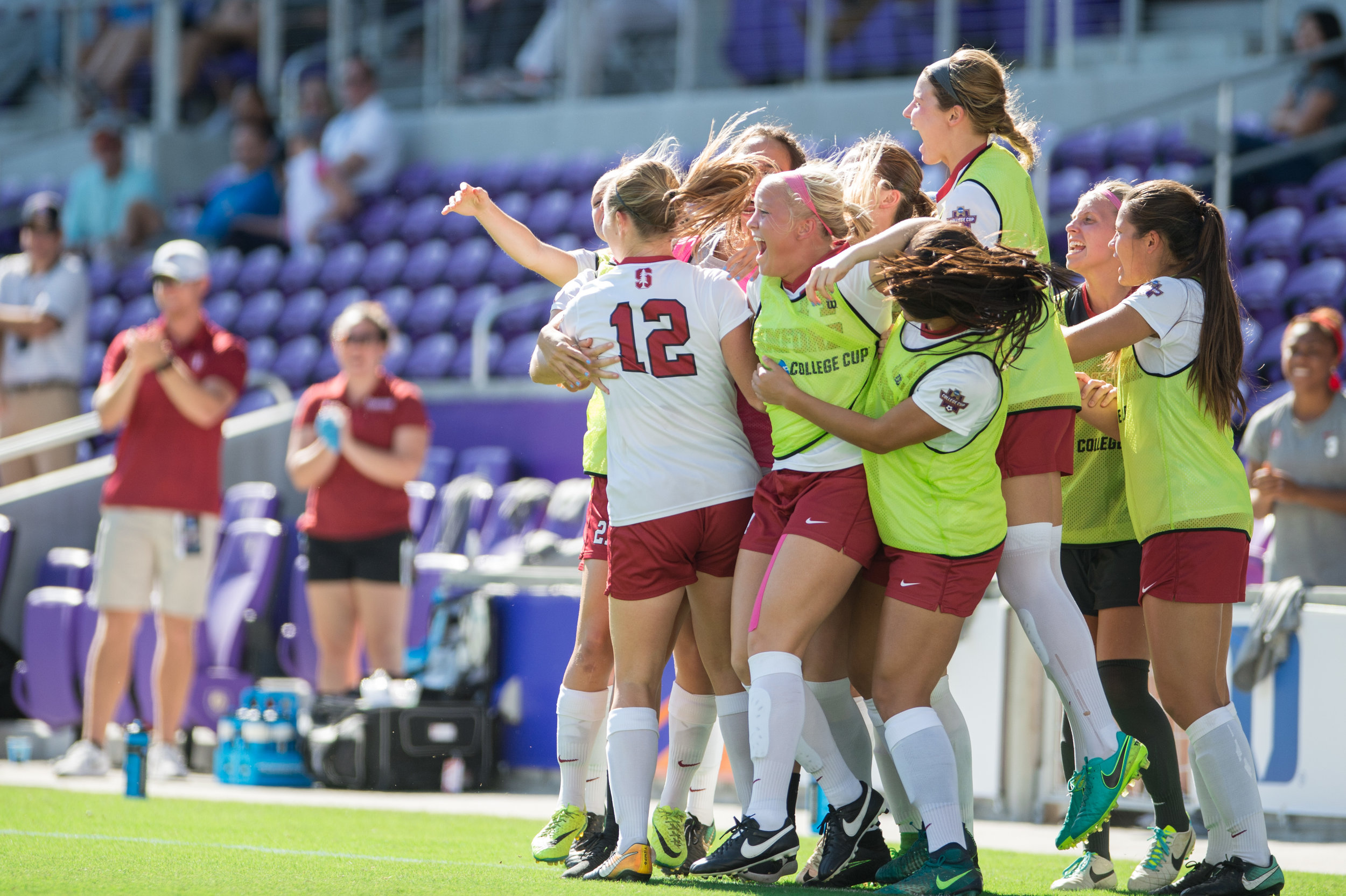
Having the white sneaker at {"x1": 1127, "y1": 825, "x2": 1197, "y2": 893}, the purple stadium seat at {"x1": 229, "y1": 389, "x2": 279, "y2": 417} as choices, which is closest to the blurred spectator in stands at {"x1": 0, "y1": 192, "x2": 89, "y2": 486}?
the purple stadium seat at {"x1": 229, "y1": 389, "x2": 279, "y2": 417}

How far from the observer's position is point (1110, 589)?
4578mm

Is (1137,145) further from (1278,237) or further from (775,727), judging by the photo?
(775,727)

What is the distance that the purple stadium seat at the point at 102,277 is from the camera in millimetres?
14805

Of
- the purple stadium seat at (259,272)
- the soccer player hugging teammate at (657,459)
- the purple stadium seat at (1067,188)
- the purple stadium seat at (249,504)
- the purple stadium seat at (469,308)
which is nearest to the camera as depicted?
the soccer player hugging teammate at (657,459)

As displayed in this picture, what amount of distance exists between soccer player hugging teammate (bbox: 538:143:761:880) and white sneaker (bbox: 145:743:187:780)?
342 centimetres

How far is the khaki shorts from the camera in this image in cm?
718

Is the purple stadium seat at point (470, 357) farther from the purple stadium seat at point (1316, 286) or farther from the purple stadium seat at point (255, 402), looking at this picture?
the purple stadium seat at point (1316, 286)

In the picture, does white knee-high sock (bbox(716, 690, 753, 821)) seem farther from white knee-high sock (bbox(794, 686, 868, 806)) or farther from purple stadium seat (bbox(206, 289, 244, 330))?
purple stadium seat (bbox(206, 289, 244, 330))

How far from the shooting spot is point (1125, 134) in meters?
11.1

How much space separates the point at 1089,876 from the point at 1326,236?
622 centimetres

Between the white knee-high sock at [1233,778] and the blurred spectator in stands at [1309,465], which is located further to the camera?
the blurred spectator in stands at [1309,465]

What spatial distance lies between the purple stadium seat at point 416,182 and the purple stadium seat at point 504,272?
1.71 metres

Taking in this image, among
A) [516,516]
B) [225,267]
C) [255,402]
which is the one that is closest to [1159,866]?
[516,516]

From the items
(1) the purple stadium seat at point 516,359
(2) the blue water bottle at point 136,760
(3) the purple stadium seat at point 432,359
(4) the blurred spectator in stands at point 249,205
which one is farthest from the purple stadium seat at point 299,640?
(4) the blurred spectator in stands at point 249,205
